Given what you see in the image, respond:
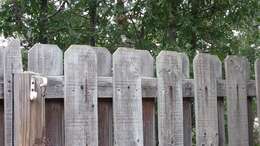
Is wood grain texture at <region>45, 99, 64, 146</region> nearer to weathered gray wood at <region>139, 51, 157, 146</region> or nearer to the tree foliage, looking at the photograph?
weathered gray wood at <region>139, 51, 157, 146</region>

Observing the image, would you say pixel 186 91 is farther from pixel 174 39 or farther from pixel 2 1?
pixel 2 1

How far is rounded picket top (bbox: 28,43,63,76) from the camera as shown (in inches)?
97.3

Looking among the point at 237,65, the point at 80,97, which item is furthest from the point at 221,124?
the point at 80,97

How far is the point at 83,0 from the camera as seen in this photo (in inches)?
165

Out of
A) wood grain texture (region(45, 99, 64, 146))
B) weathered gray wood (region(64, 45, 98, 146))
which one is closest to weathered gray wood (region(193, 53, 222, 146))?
weathered gray wood (region(64, 45, 98, 146))

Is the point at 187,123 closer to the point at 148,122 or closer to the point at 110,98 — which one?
the point at 148,122

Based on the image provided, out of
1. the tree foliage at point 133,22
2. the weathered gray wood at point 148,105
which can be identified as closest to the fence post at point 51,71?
the weathered gray wood at point 148,105

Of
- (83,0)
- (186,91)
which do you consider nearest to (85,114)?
(186,91)

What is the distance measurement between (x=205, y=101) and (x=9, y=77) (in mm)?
1344

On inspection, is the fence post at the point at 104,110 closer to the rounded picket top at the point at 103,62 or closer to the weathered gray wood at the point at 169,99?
the rounded picket top at the point at 103,62

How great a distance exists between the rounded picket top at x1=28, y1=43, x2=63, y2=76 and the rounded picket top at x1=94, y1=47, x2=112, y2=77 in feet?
0.81

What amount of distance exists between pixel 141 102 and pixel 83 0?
1.64m

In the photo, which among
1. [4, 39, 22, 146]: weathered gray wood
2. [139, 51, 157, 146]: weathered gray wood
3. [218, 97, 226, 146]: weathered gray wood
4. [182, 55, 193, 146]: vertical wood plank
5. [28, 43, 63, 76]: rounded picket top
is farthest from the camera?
[218, 97, 226, 146]: weathered gray wood

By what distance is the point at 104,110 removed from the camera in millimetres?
2715
